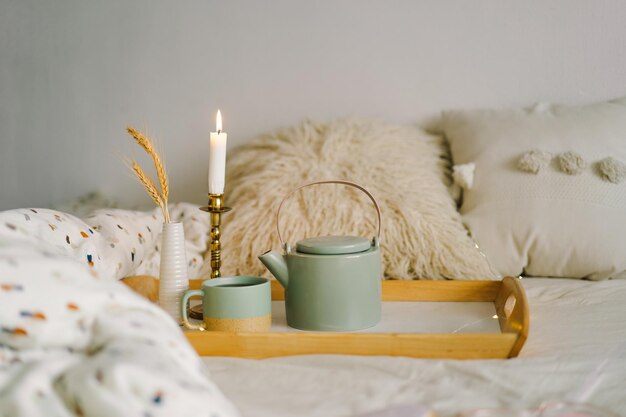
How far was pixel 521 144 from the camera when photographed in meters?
1.58

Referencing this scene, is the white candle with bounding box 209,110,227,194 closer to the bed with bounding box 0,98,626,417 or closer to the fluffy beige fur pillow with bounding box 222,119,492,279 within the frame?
the bed with bounding box 0,98,626,417

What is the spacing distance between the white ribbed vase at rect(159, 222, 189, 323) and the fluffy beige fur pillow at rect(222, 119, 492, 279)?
0.34 meters

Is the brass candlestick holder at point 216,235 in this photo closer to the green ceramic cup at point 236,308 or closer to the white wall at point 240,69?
the green ceramic cup at point 236,308

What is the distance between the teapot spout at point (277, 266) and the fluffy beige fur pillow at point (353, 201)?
1.21 ft

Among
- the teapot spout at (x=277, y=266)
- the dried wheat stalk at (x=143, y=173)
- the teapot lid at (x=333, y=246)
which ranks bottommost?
the teapot spout at (x=277, y=266)

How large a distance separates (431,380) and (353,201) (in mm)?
702

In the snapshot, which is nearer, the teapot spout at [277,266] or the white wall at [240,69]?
the teapot spout at [277,266]

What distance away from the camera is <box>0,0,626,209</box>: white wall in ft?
5.91

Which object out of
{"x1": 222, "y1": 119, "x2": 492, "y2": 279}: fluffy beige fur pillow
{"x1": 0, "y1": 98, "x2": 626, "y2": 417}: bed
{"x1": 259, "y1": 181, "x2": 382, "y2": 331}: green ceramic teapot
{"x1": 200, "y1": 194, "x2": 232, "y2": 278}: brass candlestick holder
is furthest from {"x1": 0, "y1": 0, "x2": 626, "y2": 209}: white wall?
{"x1": 259, "y1": 181, "x2": 382, "y2": 331}: green ceramic teapot

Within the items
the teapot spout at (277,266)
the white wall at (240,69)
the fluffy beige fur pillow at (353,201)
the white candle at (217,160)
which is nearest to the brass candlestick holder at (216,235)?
the white candle at (217,160)

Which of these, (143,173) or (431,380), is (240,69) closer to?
(143,173)

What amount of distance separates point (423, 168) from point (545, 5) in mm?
571

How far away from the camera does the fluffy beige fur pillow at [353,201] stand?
1439mm

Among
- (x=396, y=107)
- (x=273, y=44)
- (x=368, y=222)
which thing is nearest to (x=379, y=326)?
→ (x=368, y=222)
